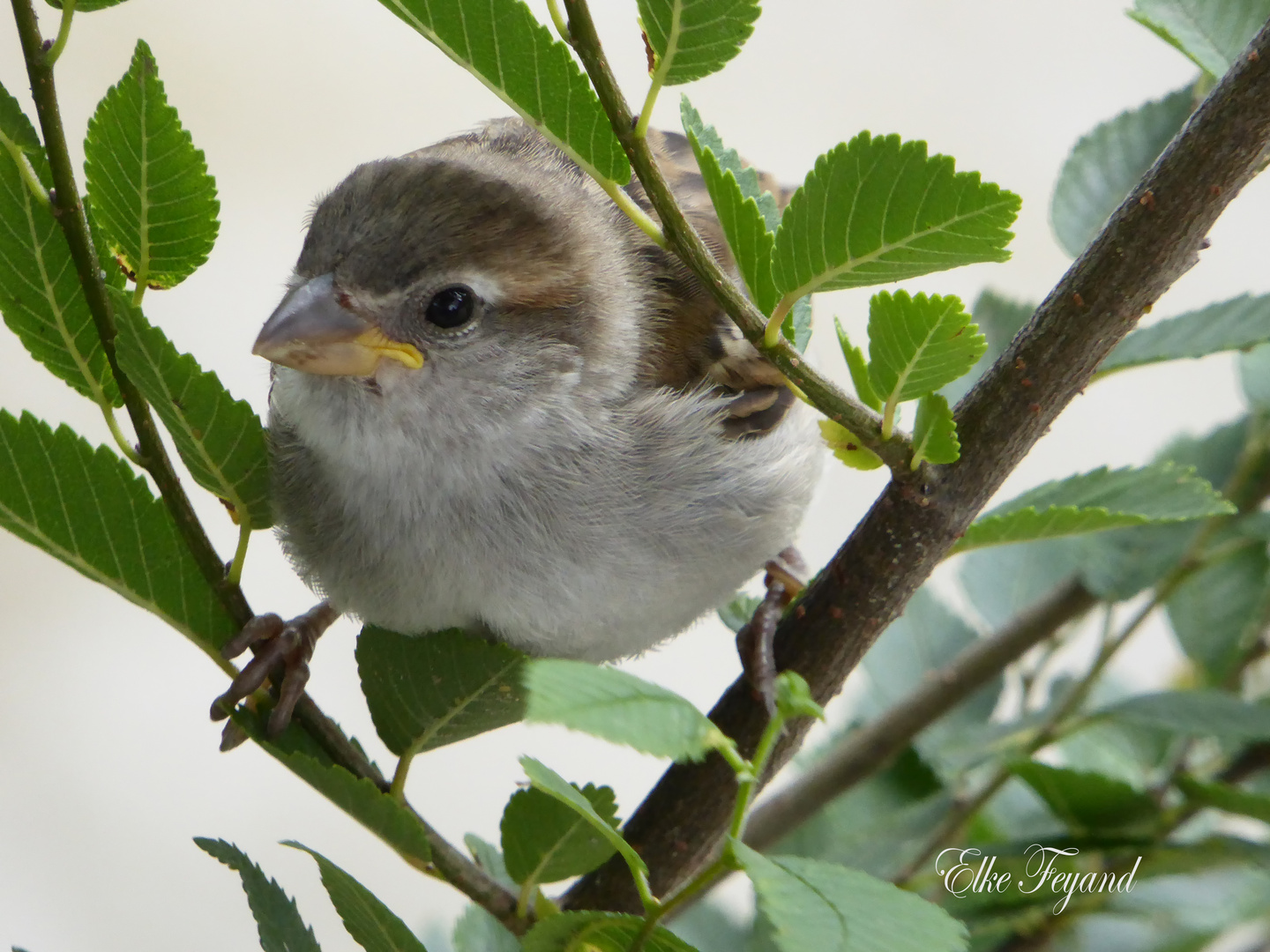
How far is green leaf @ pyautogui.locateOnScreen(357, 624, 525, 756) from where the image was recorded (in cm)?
73

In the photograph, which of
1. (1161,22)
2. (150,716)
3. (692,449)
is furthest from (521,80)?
(150,716)

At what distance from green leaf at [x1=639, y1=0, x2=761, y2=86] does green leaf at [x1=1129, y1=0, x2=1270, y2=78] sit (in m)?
0.32

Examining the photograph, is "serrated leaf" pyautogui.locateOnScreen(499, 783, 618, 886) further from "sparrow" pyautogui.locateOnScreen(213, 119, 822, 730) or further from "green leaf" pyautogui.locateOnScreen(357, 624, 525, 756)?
"sparrow" pyautogui.locateOnScreen(213, 119, 822, 730)

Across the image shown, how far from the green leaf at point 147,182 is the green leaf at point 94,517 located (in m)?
0.10

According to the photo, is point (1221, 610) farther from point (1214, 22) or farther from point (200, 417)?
point (200, 417)

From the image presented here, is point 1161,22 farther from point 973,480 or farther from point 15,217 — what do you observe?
point 15,217

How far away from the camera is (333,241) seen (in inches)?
37.5

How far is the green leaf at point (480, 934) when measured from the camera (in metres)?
0.84

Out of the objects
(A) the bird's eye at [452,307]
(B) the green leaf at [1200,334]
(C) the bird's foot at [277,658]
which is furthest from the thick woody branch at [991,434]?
(A) the bird's eye at [452,307]

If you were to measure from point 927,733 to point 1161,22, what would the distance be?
2.00ft

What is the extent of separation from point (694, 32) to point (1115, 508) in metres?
0.41

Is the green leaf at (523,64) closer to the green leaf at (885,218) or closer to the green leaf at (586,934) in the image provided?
the green leaf at (885,218)

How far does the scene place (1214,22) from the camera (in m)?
0.74

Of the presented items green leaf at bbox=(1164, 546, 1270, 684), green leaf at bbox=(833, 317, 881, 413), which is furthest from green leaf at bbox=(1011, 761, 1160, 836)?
green leaf at bbox=(833, 317, 881, 413)
